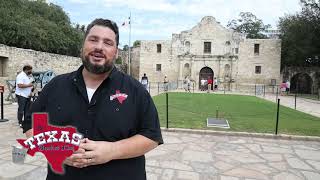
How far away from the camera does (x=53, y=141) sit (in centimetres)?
175

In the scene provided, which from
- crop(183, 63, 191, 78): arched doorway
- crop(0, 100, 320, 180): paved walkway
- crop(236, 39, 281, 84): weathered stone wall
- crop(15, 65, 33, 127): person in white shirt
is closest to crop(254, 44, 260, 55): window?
crop(236, 39, 281, 84): weathered stone wall

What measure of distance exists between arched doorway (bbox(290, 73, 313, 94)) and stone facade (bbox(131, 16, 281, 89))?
7.42 ft

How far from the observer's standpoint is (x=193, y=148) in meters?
6.64

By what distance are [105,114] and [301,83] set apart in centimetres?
4063

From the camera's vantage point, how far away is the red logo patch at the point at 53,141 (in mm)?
1740

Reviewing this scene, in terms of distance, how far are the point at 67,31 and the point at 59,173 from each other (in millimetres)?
35355

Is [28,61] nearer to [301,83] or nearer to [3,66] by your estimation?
[3,66]

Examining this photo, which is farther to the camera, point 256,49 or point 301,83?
point 256,49

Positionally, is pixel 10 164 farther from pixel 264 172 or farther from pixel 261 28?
pixel 261 28

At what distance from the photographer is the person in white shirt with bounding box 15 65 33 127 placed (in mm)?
8044

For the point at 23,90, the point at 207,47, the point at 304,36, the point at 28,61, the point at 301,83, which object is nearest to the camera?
the point at 23,90

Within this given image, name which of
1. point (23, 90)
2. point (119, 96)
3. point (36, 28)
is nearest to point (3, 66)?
point (36, 28)

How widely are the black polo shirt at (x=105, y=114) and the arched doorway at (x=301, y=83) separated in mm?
39091

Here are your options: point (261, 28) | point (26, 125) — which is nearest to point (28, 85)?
point (26, 125)
